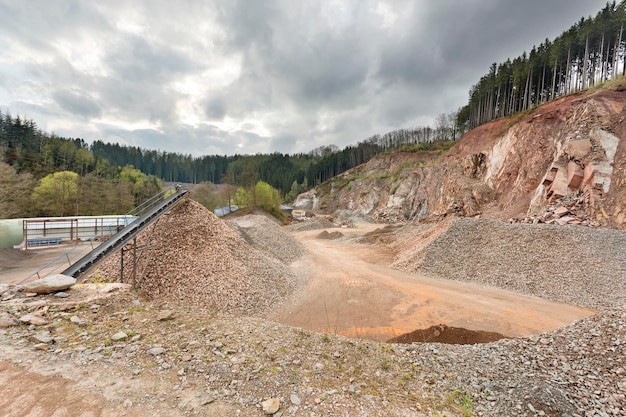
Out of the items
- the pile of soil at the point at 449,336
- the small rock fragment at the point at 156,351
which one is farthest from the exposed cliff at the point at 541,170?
the small rock fragment at the point at 156,351

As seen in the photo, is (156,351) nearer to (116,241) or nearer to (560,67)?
(116,241)

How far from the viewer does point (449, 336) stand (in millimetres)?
9031

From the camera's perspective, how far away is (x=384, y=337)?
9125mm

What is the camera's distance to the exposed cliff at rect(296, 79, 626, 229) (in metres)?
19.9

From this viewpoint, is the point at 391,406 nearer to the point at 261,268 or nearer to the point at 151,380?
the point at 151,380

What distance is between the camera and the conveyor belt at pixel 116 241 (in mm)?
8559

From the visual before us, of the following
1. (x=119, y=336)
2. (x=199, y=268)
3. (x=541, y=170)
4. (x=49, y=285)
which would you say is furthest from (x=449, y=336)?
(x=541, y=170)

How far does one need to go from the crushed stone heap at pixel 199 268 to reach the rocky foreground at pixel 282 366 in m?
2.71

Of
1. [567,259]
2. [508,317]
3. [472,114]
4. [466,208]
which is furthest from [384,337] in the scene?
[472,114]

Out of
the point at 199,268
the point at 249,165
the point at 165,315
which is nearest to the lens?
the point at 165,315

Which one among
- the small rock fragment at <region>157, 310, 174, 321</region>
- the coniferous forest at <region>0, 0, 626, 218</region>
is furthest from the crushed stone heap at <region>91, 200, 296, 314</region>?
the coniferous forest at <region>0, 0, 626, 218</region>

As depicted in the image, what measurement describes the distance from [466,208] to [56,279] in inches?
1529

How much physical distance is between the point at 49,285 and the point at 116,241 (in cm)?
310

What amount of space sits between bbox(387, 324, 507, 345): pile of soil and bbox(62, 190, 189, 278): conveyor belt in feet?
36.3
